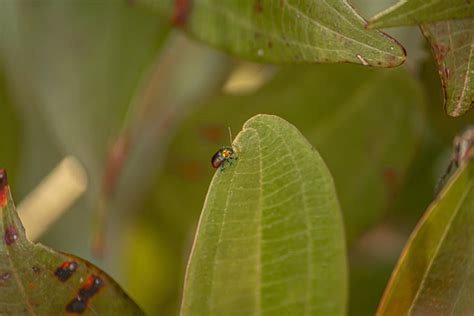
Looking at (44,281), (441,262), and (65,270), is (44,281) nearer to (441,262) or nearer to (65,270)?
(65,270)

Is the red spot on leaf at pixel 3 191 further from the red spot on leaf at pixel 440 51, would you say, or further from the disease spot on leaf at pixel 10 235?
the red spot on leaf at pixel 440 51

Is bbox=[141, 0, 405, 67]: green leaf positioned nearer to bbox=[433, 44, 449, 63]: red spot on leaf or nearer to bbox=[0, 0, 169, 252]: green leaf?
bbox=[433, 44, 449, 63]: red spot on leaf

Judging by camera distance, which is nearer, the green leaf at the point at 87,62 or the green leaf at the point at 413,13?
the green leaf at the point at 413,13


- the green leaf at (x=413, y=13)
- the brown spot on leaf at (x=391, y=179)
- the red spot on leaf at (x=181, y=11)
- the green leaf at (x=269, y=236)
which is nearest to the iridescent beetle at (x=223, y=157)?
the green leaf at (x=269, y=236)

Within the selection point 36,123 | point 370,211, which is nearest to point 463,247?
point 370,211

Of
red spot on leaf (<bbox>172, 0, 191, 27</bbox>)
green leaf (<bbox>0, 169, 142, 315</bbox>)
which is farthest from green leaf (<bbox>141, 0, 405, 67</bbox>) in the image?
green leaf (<bbox>0, 169, 142, 315</bbox>)

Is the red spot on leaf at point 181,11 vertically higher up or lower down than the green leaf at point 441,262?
higher up

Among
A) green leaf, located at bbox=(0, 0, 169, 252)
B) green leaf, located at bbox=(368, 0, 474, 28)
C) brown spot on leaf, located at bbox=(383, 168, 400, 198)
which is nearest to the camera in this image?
green leaf, located at bbox=(368, 0, 474, 28)
